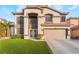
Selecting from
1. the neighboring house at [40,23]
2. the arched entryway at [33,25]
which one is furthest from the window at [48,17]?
the arched entryway at [33,25]

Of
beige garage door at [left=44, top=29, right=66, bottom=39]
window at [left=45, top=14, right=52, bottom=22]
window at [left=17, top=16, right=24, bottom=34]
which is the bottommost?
beige garage door at [left=44, top=29, right=66, bottom=39]

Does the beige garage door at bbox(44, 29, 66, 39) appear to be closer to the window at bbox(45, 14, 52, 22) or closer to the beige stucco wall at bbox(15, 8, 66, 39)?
the beige stucco wall at bbox(15, 8, 66, 39)

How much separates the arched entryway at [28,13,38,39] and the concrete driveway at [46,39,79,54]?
38 centimetres

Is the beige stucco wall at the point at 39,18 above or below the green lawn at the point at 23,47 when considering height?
above

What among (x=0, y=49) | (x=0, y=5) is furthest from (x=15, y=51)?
(x=0, y=5)

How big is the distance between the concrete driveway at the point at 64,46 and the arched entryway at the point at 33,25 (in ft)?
1.24

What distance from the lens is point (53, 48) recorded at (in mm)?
11188

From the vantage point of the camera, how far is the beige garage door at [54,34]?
1141 cm

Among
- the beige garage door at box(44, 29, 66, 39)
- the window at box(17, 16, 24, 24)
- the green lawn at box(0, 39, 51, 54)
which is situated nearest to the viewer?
the green lawn at box(0, 39, 51, 54)

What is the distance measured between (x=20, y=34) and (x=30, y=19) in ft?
1.49

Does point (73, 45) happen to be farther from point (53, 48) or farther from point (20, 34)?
point (20, 34)

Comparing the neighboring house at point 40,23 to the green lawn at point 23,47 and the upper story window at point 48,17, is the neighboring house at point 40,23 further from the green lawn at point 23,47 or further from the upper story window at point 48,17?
the green lawn at point 23,47

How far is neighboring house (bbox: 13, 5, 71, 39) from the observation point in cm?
1124

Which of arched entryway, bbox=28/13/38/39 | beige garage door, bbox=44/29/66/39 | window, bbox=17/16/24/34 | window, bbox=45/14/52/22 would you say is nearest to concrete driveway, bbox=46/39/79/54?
beige garage door, bbox=44/29/66/39
